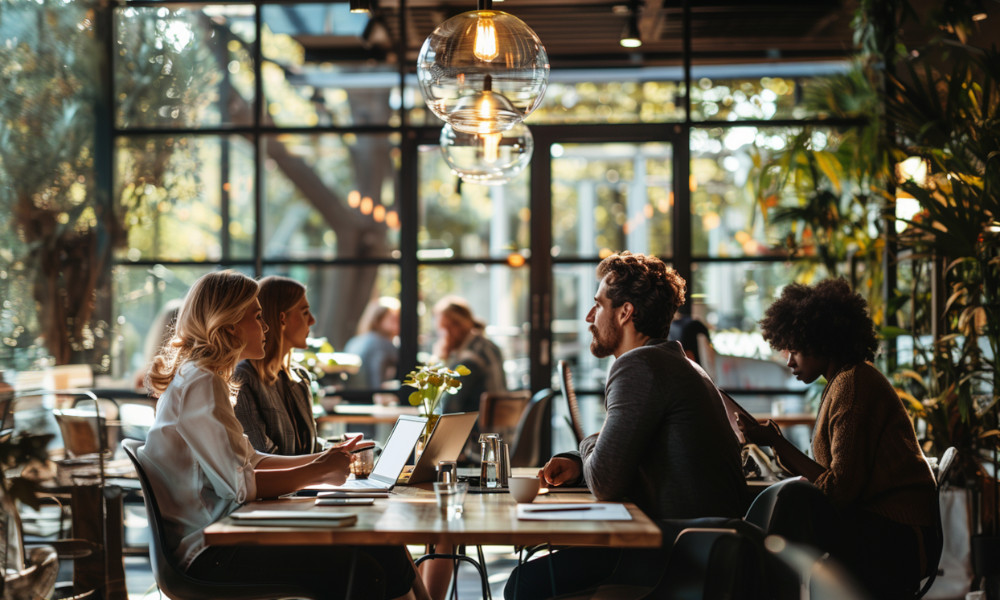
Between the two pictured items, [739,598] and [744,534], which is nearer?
[744,534]

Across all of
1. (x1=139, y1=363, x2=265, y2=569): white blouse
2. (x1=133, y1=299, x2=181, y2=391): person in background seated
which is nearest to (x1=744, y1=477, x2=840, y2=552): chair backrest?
(x1=139, y1=363, x2=265, y2=569): white blouse

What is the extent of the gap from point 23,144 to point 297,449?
326 centimetres

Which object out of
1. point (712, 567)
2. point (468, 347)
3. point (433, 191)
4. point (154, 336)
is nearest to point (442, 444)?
point (712, 567)

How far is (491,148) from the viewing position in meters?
A: 4.16

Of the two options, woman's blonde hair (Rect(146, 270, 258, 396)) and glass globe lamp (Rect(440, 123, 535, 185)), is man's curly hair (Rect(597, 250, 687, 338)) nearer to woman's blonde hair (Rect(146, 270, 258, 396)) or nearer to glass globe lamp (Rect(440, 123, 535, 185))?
woman's blonde hair (Rect(146, 270, 258, 396))

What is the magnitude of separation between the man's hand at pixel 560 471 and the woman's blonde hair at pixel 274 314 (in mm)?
1097

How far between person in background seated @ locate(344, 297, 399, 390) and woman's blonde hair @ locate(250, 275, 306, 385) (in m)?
2.90

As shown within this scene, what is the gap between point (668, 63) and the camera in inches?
255

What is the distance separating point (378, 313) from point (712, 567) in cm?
462

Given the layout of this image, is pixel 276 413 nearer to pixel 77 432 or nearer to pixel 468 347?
pixel 77 432

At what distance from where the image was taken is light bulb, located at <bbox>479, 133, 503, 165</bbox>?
414cm

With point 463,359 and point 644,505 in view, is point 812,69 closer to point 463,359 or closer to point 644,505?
point 463,359

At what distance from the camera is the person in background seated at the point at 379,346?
6.54 meters

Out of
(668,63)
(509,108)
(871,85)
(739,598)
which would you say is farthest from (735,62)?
(739,598)
